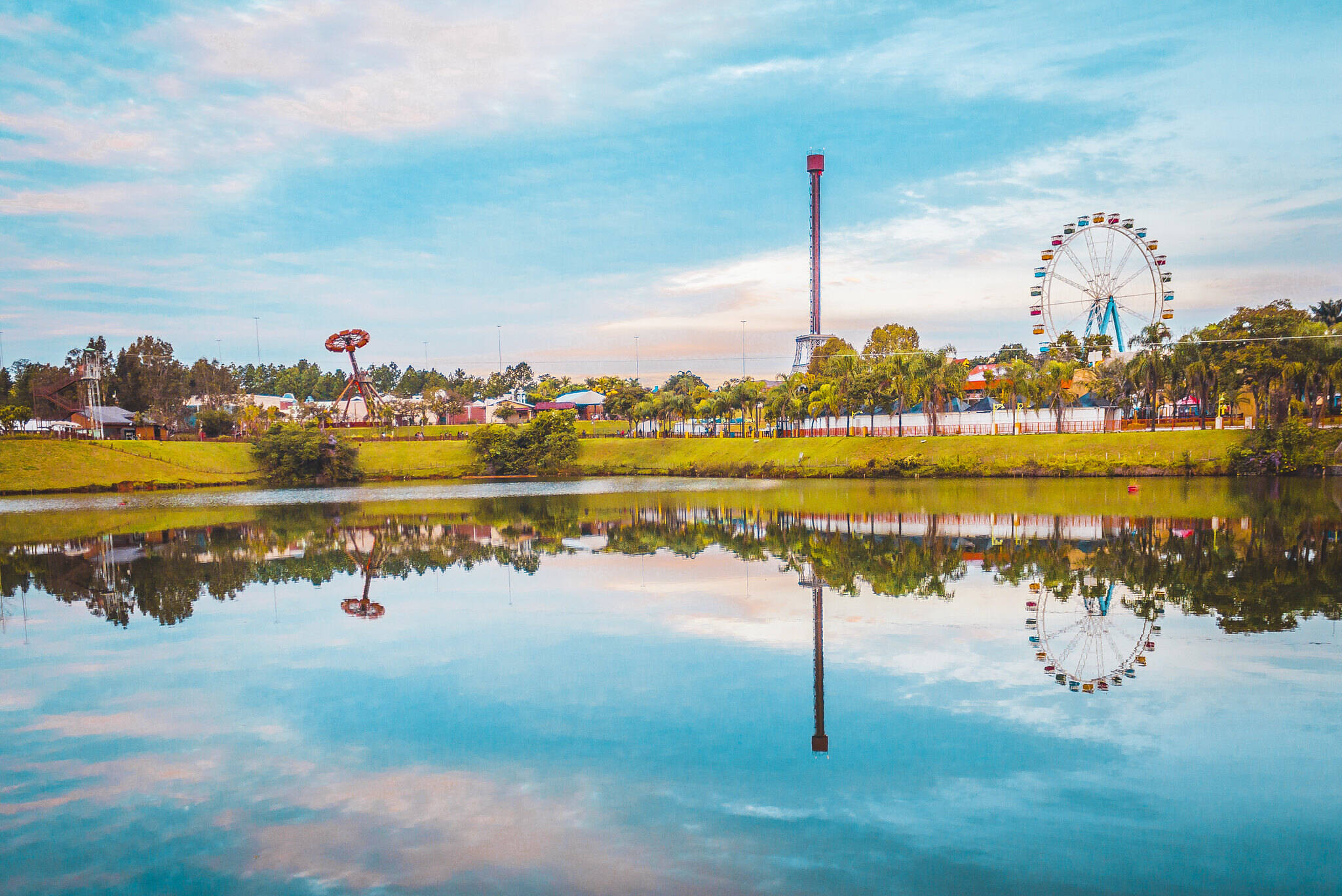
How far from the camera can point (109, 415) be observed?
10438cm

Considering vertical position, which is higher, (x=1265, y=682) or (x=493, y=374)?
(x=493, y=374)

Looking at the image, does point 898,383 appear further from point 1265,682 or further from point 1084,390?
point 1265,682

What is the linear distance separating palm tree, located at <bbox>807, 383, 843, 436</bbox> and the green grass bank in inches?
200

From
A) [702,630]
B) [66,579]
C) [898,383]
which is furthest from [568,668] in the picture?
[898,383]

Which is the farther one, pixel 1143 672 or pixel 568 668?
pixel 568 668

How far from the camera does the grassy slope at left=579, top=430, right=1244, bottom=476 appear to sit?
63.1 m

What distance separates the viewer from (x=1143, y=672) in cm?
1483

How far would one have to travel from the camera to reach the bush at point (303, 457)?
87.3 meters

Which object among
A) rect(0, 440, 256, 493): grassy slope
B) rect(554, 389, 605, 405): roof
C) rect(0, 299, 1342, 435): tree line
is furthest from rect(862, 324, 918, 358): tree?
rect(0, 440, 256, 493): grassy slope

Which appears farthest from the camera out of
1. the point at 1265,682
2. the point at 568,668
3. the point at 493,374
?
the point at 493,374

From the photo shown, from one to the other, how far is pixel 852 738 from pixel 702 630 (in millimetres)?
6890

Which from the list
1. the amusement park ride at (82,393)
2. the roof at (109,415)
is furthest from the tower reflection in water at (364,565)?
the roof at (109,415)

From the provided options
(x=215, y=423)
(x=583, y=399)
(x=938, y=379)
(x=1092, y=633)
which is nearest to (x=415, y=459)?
(x=215, y=423)

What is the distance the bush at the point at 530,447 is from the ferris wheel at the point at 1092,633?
244 ft
